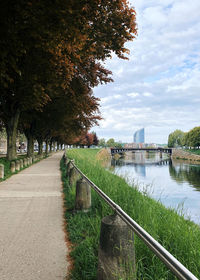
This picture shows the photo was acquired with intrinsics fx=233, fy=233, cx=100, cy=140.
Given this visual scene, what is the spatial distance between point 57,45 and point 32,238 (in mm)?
6269

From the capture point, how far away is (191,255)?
305cm

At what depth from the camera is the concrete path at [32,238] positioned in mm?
3139

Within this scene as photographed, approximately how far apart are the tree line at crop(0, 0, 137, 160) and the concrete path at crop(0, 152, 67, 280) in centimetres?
464

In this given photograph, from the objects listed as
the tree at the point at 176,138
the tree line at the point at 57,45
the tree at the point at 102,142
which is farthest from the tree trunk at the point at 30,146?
the tree at the point at 102,142

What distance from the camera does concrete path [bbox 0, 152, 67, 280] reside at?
10.3ft

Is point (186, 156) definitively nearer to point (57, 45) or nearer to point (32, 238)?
point (57, 45)

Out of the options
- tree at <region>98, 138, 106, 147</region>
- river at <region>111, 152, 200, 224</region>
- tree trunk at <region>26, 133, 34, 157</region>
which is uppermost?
tree at <region>98, 138, 106, 147</region>

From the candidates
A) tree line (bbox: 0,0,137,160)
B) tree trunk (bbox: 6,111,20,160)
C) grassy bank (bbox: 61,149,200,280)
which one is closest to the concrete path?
grassy bank (bbox: 61,149,200,280)

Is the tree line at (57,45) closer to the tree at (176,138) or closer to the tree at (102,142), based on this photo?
the tree at (176,138)

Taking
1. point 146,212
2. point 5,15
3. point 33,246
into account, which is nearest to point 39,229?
point 33,246

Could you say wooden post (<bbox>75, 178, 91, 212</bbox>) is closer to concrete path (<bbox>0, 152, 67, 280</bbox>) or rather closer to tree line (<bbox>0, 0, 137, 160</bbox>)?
concrete path (<bbox>0, 152, 67, 280</bbox>)

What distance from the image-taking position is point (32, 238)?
13.8 ft

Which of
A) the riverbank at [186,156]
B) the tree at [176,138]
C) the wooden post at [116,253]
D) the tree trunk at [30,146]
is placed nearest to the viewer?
the wooden post at [116,253]

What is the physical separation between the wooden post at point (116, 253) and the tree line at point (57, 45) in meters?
6.08
